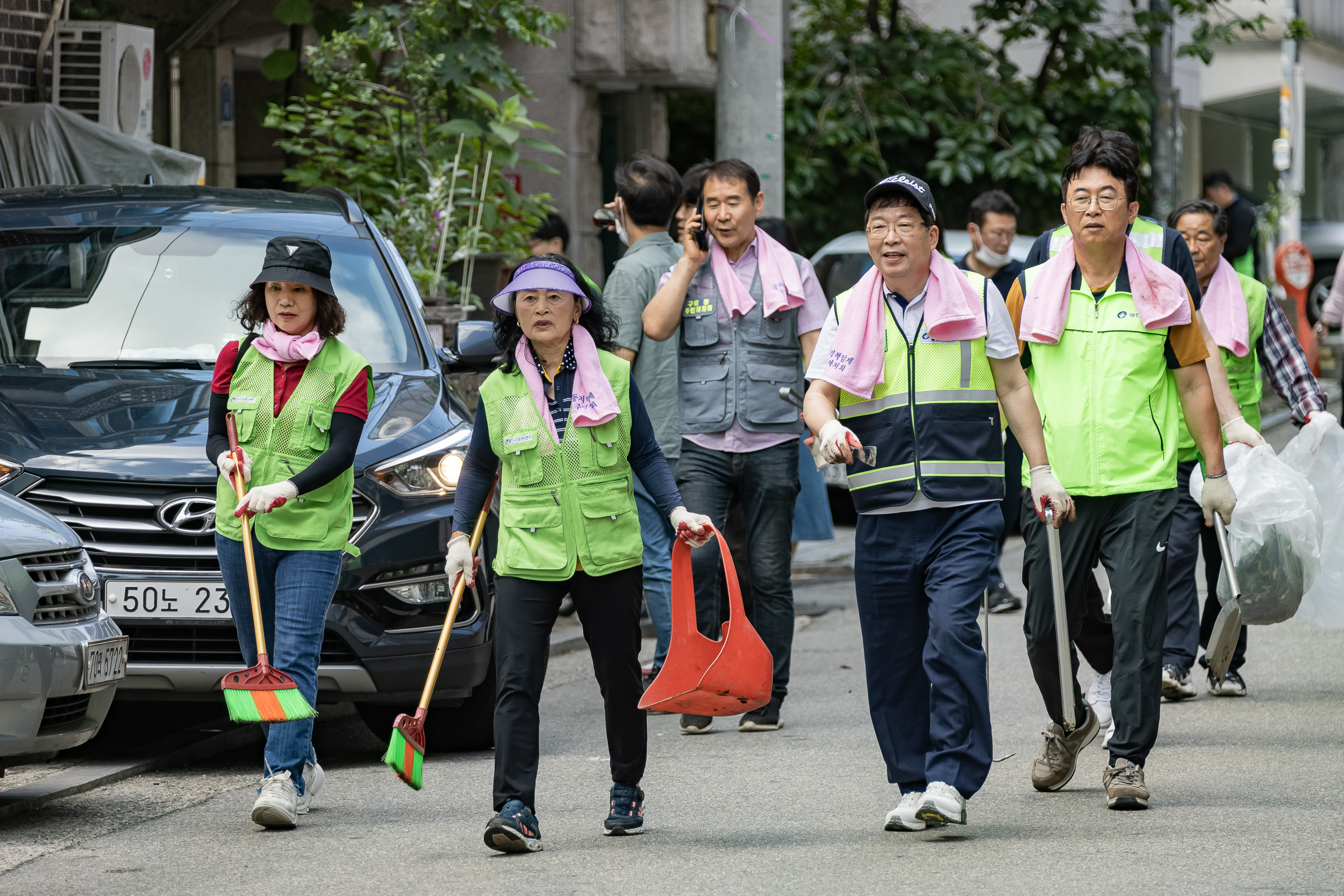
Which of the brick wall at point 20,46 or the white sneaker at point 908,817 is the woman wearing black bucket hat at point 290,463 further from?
the brick wall at point 20,46

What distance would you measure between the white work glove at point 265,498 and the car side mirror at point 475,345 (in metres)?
1.43

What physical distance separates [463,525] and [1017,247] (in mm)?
10179

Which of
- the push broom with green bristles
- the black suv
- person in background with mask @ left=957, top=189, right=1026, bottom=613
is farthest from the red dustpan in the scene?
person in background with mask @ left=957, top=189, right=1026, bottom=613

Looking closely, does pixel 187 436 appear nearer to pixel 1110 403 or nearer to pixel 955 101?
pixel 1110 403

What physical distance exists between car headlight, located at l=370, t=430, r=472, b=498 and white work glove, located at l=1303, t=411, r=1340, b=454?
3.26m

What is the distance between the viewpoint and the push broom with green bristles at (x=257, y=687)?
5555 mm

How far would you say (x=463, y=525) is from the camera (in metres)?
5.55

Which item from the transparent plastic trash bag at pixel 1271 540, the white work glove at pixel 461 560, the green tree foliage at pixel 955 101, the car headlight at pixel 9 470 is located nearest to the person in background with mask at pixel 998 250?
the transparent plastic trash bag at pixel 1271 540

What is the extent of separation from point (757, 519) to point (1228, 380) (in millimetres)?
1969

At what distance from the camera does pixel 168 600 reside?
6.21 metres

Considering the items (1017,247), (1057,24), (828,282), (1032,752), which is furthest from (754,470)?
(1057,24)

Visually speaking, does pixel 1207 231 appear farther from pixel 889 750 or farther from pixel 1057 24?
pixel 1057 24

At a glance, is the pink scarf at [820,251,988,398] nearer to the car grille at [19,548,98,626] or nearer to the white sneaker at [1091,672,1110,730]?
the white sneaker at [1091,672,1110,730]

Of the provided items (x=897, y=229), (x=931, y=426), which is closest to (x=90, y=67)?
(x=897, y=229)
